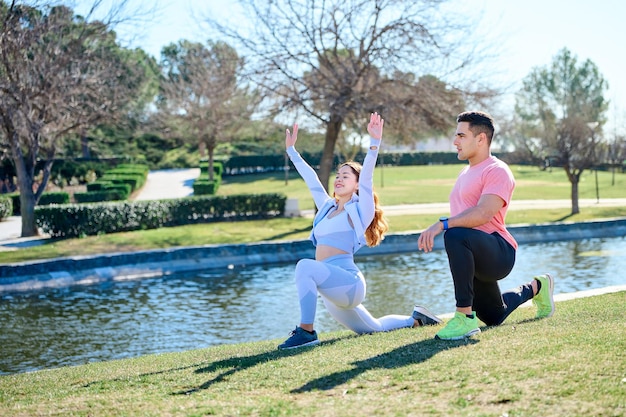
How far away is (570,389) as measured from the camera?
420 cm

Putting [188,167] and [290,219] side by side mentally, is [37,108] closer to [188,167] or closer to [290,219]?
[290,219]

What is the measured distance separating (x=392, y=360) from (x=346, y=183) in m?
2.12

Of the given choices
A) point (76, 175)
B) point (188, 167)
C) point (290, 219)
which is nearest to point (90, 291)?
point (290, 219)

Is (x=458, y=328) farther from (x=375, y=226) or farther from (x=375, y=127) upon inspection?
(x=375, y=127)

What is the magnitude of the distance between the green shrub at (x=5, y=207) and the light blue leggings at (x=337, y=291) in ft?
76.4

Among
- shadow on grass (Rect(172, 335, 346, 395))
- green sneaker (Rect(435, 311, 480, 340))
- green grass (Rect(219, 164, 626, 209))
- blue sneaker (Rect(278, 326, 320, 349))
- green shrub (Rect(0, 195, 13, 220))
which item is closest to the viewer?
shadow on grass (Rect(172, 335, 346, 395))

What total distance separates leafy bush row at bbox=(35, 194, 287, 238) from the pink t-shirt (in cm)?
1602

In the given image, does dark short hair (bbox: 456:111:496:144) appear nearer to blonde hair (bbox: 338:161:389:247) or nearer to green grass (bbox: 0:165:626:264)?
blonde hair (bbox: 338:161:389:247)

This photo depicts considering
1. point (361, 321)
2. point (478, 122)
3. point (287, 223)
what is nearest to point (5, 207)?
point (287, 223)

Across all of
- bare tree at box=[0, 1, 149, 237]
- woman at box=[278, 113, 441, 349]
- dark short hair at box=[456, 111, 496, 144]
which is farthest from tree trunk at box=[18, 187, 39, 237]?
dark short hair at box=[456, 111, 496, 144]

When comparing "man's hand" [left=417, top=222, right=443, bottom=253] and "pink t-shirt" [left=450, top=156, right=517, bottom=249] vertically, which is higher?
"pink t-shirt" [left=450, top=156, right=517, bottom=249]

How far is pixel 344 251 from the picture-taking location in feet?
23.1

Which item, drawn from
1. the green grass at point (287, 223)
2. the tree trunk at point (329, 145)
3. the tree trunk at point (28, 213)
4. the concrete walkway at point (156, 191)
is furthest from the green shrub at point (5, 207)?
the tree trunk at point (329, 145)

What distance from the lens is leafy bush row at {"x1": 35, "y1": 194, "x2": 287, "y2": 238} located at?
2077 cm
